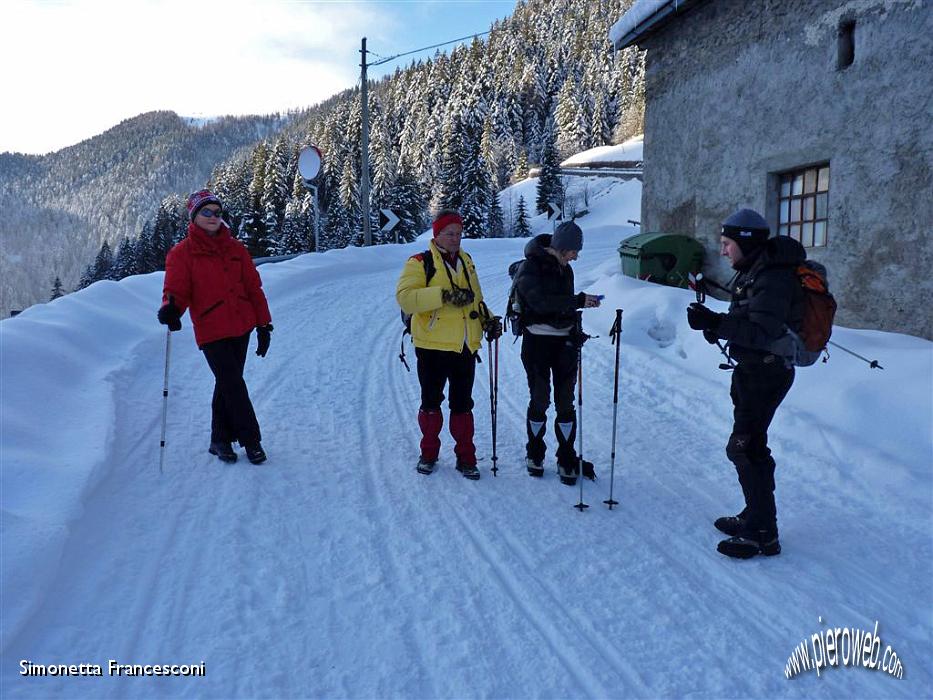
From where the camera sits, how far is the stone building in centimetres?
745

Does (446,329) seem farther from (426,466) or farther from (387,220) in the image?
(387,220)

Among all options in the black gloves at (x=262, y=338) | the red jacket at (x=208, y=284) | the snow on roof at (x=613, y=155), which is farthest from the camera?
the snow on roof at (x=613, y=155)

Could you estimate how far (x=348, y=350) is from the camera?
8727 millimetres

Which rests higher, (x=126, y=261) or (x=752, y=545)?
(x=126, y=261)

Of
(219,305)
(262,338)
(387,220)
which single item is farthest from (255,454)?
(387,220)

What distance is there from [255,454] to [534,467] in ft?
7.21

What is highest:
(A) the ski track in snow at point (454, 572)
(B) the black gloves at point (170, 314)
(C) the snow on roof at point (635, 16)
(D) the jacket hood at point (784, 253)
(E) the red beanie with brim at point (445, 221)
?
(C) the snow on roof at point (635, 16)

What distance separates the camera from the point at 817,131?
8.70m

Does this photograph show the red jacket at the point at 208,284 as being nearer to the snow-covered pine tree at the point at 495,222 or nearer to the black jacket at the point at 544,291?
the black jacket at the point at 544,291

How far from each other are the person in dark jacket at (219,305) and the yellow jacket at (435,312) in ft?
4.15

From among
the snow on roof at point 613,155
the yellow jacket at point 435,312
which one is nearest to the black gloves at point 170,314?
the yellow jacket at point 435,312

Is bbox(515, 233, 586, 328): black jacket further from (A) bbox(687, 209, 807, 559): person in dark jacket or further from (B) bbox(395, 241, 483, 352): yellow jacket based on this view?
(A) bbox(687, 209, 807, 559): person in dark jacket

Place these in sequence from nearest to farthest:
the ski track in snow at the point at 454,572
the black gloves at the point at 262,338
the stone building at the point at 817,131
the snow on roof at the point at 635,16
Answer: the ski track in snow at the point at 454,572
the black gloves at the point at 262,338
the stone building at the point at 817,131
the snow on roof at the point at 635,16

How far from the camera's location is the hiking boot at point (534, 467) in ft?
16.1
